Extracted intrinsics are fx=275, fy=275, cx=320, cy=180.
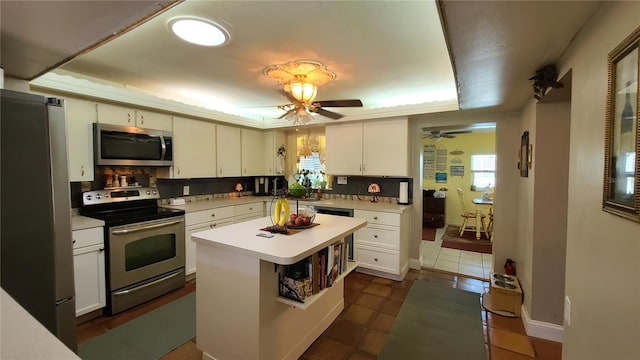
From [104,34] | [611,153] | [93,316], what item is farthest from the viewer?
[93,316]

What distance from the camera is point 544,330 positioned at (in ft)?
7.66

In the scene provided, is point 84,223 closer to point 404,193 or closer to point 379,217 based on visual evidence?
point 379,217

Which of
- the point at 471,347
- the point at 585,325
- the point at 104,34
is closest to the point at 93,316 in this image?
the point at 104,34

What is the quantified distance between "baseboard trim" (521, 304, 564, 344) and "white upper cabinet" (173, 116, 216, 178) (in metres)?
3.98

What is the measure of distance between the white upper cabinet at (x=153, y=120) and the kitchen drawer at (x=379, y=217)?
265 centimetres

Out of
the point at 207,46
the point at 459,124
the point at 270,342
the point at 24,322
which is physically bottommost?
the point at 270,342

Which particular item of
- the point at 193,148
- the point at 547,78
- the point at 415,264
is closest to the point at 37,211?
the point at 193,148

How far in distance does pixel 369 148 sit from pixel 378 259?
5.02ft

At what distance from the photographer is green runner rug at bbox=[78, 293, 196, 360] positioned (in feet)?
6.89

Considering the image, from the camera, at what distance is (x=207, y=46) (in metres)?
2.05

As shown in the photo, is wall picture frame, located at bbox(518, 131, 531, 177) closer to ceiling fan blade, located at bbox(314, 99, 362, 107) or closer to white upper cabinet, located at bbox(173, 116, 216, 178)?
ceiling fan blade, located at bbox(314, 99, 362, 107)

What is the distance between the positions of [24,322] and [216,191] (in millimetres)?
3898

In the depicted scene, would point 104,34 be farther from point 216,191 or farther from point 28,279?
point 216,191

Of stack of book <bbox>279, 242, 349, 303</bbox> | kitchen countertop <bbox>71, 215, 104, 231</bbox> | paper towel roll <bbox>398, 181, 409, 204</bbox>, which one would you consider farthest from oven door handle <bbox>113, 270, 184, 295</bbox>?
paper towel roll <bbox>398, 181, 409, 204</bbox>
